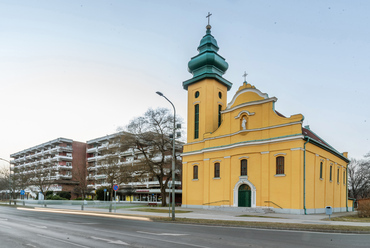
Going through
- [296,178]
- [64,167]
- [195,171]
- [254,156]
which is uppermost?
[254,156]

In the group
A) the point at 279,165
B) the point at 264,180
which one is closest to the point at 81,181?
the point at 264,180

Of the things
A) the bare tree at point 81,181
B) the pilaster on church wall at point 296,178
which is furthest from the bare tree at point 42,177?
the pilaster on church wall at point 296,178

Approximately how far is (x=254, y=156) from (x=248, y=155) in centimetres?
69

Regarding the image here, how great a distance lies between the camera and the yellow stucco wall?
87.1ft

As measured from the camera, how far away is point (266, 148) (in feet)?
93.2

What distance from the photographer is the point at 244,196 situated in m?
29.5

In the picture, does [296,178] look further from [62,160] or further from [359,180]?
[62,160]

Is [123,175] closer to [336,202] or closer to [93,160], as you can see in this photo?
[336,202]

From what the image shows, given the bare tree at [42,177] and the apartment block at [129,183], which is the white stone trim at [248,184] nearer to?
the apartment block at [129,183]

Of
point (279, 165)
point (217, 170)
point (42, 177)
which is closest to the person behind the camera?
point (279, 165)

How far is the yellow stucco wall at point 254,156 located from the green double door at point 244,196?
0.51m

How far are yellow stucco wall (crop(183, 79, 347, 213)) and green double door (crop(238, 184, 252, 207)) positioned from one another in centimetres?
51

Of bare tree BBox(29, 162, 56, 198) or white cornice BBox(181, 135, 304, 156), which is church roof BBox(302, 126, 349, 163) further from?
bare tree BBox(29, 162, 56, 198)

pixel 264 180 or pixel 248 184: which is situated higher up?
pixel 264 180
